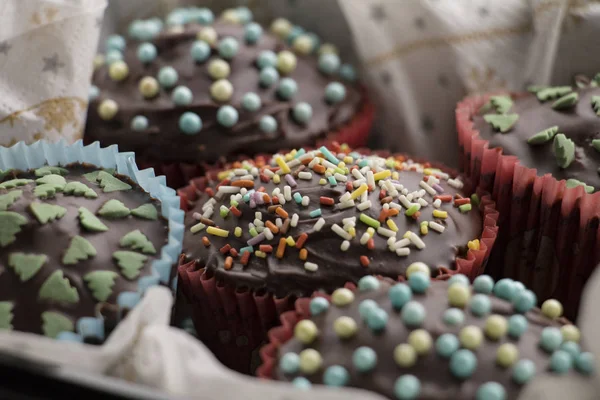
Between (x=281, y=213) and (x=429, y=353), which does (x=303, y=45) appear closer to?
(x=281, y=213)

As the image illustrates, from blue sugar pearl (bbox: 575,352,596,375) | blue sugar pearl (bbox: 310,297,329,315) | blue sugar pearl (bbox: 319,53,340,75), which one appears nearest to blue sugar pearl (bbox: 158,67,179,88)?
blue sugar pearl (bbox: 319,53,340,75)

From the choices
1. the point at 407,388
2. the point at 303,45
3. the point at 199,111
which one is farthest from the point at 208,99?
the point at 407,388

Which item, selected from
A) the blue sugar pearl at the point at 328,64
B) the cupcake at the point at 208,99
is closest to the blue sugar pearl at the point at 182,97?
the cupcake at the point at 208,99

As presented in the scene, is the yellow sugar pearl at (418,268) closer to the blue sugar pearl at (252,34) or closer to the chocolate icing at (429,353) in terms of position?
the chocolate icing at (429,353)

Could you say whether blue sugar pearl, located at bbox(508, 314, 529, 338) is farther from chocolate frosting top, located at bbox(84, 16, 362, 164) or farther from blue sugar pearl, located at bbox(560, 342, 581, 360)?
chocolate frosting top, located at bbox(84, 16, 362, 164)

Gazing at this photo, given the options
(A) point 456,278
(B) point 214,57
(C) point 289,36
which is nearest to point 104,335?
(A) point 456,278

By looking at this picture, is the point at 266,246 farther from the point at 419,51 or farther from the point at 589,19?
the point at 589,19
